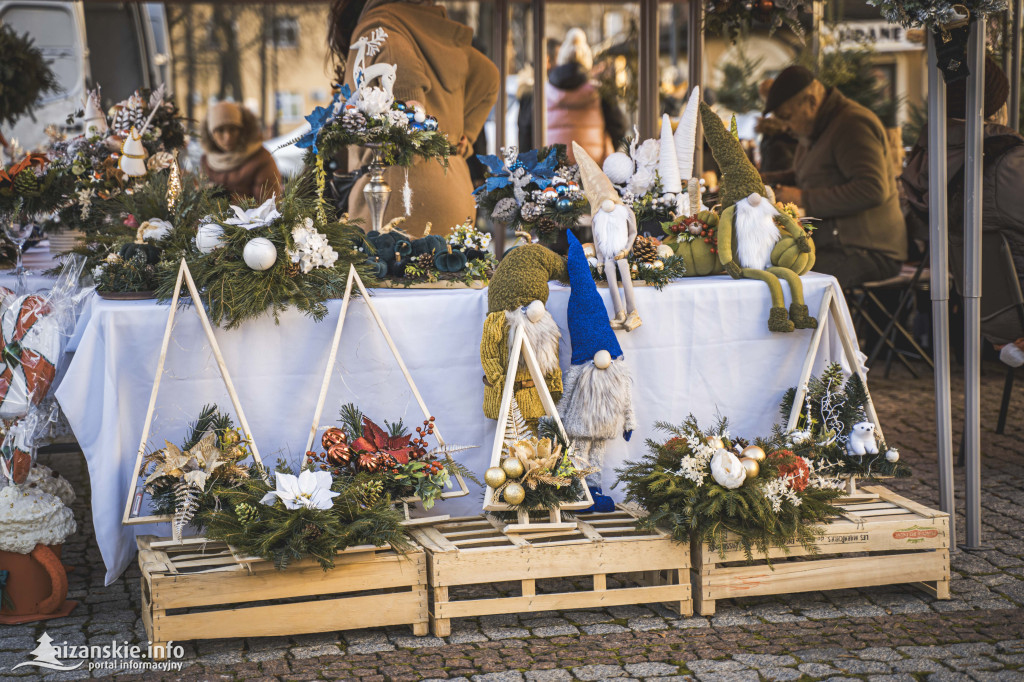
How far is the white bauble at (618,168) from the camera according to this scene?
4004mm

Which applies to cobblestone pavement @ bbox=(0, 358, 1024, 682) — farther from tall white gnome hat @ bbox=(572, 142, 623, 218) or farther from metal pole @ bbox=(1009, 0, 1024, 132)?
metal pole @ bbox=(1009, 0, 1024, 132)

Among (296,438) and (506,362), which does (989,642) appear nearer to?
(506,362)

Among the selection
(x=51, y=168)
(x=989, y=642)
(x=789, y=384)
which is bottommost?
(x=989, y=642)

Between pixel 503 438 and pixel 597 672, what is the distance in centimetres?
82

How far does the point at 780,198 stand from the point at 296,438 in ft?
11.2

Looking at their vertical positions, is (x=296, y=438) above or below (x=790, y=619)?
above

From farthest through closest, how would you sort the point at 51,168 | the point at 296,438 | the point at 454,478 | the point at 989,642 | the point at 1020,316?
1. the point at 1020,316
2. the point at 51,168
3. the point at 454,478
4. the point at 296,438
5. the point at 989,642

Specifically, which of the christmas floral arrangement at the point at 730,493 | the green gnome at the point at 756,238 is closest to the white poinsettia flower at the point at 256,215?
the christmas floral arrangement at the point at 730,493

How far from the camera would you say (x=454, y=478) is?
12.8 feet

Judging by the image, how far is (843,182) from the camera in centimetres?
611

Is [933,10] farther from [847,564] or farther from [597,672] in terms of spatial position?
[597,672]

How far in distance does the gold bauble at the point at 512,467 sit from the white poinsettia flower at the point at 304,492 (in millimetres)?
525

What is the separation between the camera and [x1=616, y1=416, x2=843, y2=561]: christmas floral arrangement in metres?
3.28

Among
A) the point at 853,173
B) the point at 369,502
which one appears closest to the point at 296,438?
the point at 369,502
